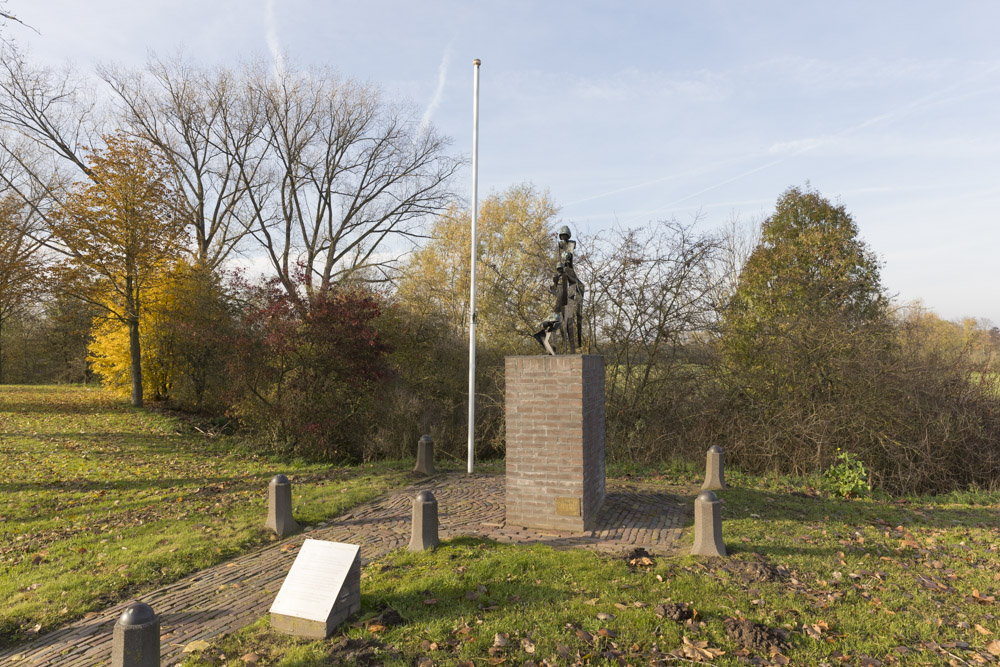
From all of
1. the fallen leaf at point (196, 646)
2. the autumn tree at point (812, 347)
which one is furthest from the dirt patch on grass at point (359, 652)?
the autumn tree at point (812, 347)

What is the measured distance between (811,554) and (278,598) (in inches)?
214

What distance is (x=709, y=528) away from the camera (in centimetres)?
582

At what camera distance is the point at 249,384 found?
45.3 feet

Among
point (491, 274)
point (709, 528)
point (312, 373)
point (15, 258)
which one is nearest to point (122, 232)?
point (15, 258)

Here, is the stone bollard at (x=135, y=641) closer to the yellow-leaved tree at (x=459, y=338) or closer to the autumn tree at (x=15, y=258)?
the yellow-leaved tree at (x=459, y=338)

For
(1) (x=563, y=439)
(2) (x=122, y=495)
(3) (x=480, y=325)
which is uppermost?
(3) (x=480, y=325)

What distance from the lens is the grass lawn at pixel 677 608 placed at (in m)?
4.07

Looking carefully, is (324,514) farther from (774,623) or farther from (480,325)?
(480,325)

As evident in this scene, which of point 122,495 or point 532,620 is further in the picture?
point 122,495

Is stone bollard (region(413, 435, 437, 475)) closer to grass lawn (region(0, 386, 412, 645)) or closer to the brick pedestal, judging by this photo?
grass lawn (region(0, 386, 412, 645))

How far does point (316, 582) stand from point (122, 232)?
18233mm

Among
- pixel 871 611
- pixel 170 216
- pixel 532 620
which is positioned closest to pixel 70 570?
pixel 532 620

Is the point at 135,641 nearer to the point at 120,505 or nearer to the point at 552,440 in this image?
the point at 552,440

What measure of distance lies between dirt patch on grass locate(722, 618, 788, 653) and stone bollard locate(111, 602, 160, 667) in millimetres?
3985
